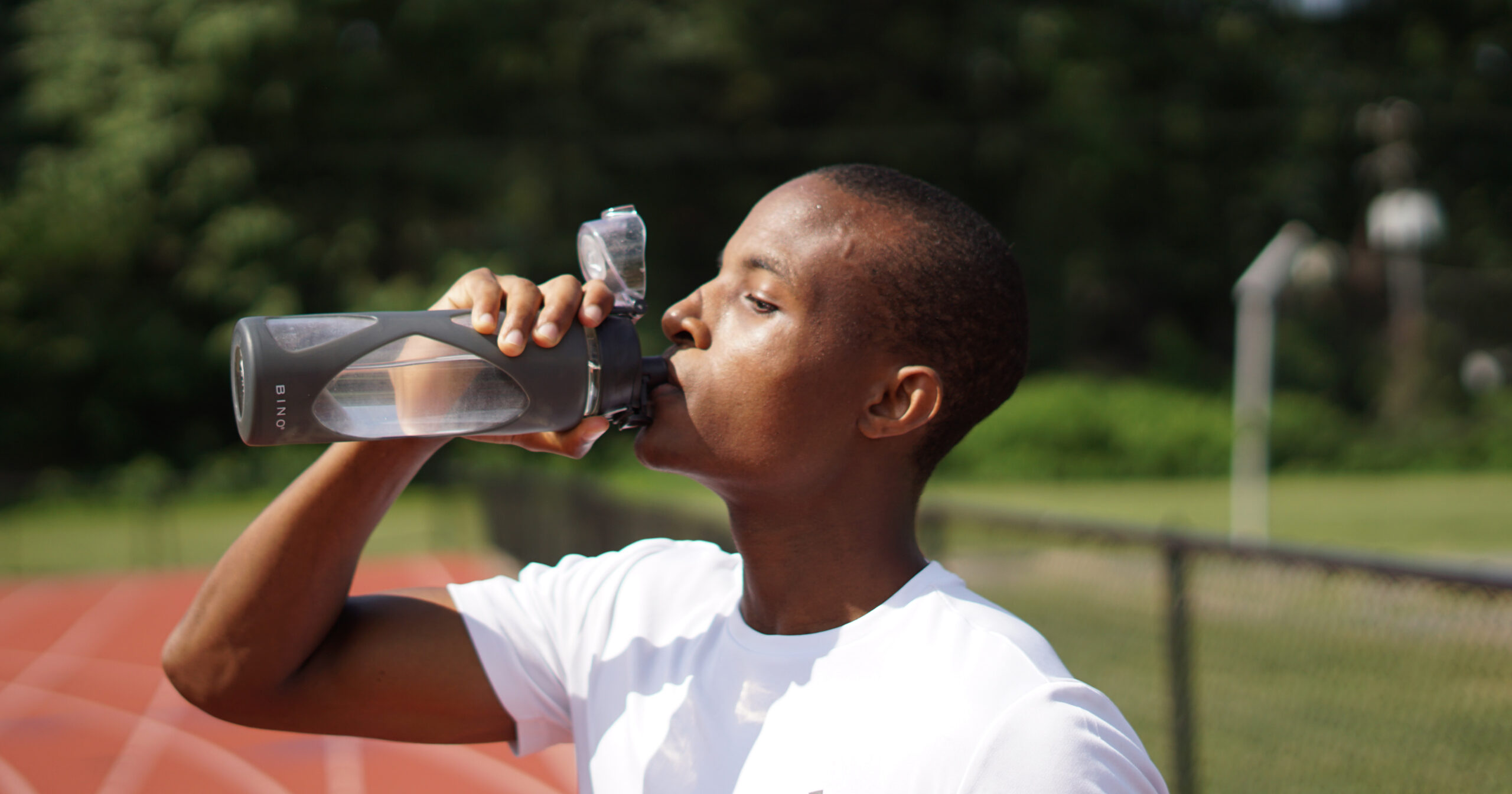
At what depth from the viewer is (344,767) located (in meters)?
6.08

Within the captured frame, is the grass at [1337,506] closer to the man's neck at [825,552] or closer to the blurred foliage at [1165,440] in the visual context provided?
the blurred foliage at [1165,440]

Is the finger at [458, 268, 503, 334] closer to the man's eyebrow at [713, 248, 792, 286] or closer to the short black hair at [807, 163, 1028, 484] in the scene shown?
the man's eyebrow at [713, 248, 792, 286]

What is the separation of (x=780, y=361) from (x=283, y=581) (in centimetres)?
77

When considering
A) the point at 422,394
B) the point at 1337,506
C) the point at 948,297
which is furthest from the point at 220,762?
the point at 1337,506

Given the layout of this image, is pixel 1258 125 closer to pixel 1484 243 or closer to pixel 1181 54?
pixel 1181 54

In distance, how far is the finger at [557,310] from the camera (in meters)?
1.52

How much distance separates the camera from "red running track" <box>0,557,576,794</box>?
584cm

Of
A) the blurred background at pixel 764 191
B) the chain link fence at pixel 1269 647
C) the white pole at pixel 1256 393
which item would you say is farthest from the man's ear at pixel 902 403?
the blurred background at pixel 764 191

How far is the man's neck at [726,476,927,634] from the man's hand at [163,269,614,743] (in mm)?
268

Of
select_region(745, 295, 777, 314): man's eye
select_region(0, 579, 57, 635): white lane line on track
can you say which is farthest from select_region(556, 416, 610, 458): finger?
select_region(0, 579, 57, 635): white lane line on track

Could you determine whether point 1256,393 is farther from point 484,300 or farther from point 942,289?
point 484,300

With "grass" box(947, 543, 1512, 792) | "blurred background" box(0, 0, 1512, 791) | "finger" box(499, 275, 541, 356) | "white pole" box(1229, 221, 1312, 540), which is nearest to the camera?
"finger" box(499, 275, 541, 356)

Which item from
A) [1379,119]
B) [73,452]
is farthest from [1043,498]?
[1379,119]

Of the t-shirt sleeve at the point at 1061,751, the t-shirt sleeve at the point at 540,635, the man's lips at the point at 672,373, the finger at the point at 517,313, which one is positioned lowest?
the t-shirt sleeve at the point at 540,635
